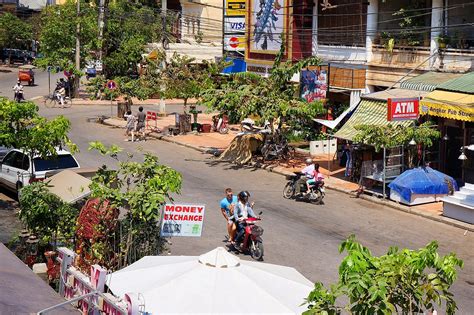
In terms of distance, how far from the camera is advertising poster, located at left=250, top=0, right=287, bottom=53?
35.8 m

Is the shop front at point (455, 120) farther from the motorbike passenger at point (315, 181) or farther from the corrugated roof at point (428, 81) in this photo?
the motorbike passenger at point (315, 181)

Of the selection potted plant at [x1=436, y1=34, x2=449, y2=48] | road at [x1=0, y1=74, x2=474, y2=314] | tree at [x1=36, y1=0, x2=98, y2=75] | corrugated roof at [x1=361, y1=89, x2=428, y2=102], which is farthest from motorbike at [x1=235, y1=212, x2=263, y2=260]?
tree at [x1=36, y1=0, x2=98, y2=75]

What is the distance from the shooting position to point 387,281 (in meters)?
7.68

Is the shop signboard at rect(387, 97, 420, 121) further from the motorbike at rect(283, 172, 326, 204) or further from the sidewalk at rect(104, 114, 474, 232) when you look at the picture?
the motorbike at rect(283, 172, 326, 204)

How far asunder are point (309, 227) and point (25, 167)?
8181 mm

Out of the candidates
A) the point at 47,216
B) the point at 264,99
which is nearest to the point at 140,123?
the point at 264,99

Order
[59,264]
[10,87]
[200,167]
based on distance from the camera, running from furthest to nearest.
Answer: [10,87] → [200,167] → [59,264]

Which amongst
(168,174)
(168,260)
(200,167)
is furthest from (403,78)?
(168,260)

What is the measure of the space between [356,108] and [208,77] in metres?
10.2

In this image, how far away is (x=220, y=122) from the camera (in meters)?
37.4

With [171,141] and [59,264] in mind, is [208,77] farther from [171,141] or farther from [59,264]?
[59,264]

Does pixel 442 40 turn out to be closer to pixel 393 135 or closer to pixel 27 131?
pixel 393 135

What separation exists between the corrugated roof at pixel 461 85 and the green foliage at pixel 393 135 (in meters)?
1.43

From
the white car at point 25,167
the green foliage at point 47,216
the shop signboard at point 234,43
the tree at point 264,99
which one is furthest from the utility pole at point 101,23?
the green foliage at point 47,216
